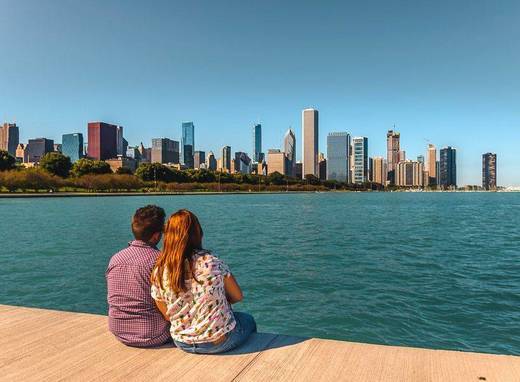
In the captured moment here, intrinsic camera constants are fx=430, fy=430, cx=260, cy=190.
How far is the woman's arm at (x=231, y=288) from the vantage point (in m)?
4.33

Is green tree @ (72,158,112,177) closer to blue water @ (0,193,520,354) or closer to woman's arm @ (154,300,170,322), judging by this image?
blue water @ (0,193,520,354)

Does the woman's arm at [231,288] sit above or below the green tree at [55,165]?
below

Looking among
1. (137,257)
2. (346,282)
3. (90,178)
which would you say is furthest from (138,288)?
(90,178)

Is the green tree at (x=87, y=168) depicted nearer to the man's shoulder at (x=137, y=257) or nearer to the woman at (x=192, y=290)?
the man's shoulder at (x=137, y=257)

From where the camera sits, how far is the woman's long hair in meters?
4.05

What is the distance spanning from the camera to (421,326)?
10.2m

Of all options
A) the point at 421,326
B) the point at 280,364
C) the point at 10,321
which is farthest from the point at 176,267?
the point at 421,326

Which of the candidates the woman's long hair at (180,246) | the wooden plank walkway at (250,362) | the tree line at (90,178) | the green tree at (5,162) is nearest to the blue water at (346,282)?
the wooden plank walkway at (250,362)

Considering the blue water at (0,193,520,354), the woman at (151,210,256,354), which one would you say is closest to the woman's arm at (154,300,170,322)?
the woman at (151,210,256,354)

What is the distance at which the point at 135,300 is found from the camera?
4473 mm

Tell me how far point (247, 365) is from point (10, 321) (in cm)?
338

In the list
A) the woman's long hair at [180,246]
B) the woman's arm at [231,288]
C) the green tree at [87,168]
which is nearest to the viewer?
the woman's long hair at [180,246]

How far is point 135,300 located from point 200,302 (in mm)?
759

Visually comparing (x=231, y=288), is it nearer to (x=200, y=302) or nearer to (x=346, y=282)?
(x=200, y=302)
